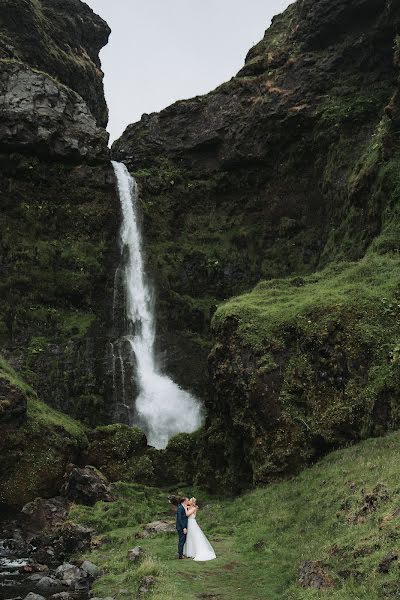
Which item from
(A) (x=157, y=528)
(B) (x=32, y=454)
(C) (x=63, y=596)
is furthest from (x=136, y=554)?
(B) (x=32, y=454)

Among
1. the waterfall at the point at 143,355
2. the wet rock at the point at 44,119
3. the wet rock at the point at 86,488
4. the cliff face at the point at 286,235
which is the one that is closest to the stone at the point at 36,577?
the wet rock at the point at 86,488

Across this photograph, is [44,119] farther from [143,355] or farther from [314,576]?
[314,576]

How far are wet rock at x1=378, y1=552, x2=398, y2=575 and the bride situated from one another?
632 centimetres

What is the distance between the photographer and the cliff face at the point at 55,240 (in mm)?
37156

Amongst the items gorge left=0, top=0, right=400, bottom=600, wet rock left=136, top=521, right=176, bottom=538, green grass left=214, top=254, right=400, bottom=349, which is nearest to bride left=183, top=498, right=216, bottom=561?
gorge left=0, top=0, right=400, bottom=600

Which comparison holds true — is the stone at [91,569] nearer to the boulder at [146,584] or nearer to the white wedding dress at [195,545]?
the white wedding dress at [195,545]

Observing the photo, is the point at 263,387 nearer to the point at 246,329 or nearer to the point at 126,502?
the point at 246,329

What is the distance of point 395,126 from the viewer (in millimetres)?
30500

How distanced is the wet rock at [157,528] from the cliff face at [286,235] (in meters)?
3.98

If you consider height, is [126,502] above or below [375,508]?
above

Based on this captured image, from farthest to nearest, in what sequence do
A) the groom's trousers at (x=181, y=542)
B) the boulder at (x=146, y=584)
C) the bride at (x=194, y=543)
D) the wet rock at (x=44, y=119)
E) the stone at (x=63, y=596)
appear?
the wet rock at (x=44, y=119), the groom's trousers at (x=181, y=542), the bride at (x=194, y=543), the stone at (x=63, y=596), the boulder at (x=146, y=584)

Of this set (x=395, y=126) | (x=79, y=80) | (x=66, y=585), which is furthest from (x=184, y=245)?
(x=66, y=585)

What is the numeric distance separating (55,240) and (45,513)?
2609cm

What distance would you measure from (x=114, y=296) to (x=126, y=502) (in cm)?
2204
